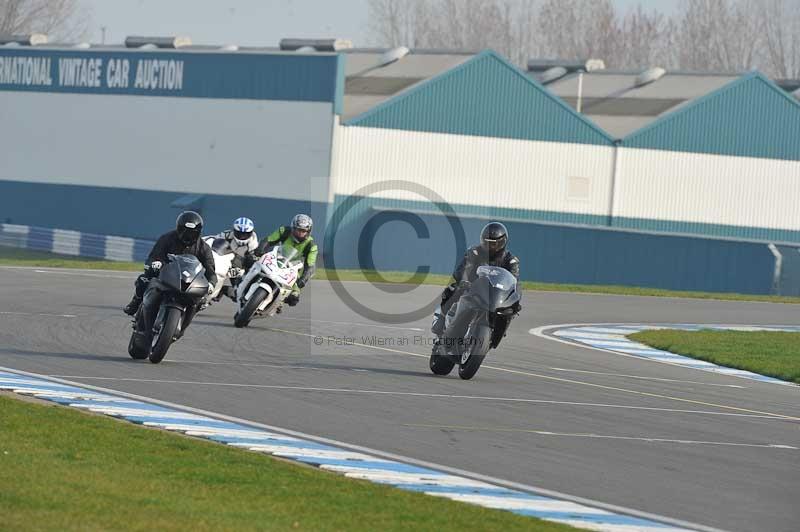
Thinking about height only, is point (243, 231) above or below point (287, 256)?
above

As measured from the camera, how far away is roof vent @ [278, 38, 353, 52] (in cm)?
5969

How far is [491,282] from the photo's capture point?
15820 millimetres

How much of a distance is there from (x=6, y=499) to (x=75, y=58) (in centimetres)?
4765

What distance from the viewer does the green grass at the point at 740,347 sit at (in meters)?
21.8

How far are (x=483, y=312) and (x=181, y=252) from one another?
11.0 ft

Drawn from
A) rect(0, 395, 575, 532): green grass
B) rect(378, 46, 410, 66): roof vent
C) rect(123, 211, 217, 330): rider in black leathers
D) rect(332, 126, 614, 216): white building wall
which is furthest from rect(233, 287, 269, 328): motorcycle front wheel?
rect(378, 46, 410, 66): roof vent

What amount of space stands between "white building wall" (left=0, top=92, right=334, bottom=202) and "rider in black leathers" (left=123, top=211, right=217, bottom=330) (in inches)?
1193

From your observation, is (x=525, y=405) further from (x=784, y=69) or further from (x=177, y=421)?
(x=784, y=69)

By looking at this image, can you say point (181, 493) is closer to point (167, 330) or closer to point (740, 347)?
point (167, 330)

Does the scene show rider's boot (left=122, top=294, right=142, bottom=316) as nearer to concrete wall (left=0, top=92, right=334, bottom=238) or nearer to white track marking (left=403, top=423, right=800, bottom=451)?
white track marking (left=403, top=423, right=800, bottom=451)

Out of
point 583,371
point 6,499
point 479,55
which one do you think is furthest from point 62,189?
point 6,499

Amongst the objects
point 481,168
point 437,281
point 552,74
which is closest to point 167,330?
point 437,281

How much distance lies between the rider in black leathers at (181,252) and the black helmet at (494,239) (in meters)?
2.93

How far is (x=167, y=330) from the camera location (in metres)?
15.9
